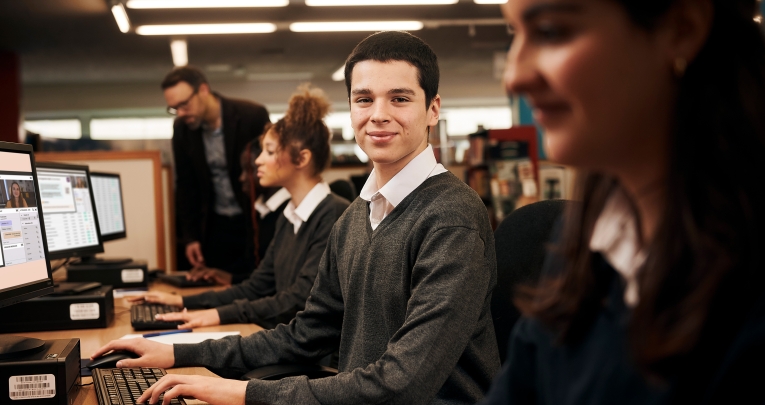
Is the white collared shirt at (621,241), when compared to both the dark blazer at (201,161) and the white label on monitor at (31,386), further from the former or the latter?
the dark blazer at (201,161)

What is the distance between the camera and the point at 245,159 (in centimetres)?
301

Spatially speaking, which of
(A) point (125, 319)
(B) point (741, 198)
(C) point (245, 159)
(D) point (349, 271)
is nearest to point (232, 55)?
(C) point (245, 159)

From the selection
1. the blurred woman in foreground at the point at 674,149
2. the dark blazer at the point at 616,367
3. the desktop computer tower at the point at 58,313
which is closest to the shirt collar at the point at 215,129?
the desktop computer tower at the point at 58,313

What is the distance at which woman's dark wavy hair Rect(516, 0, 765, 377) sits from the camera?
0.46 metres

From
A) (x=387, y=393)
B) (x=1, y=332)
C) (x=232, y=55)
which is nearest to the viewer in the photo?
(x=387, y=393)

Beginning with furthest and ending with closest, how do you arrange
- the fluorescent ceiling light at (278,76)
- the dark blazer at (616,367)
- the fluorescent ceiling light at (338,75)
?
1. the fluorescent ceiling light at (278,76)
2. the fluorescent ceiling light at (338,75)
3. the dark blazer at (616,367)

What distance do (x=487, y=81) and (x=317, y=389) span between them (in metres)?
12.2

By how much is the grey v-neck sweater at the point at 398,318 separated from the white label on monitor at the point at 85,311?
1.98 ft

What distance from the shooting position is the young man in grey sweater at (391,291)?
1.13 metres

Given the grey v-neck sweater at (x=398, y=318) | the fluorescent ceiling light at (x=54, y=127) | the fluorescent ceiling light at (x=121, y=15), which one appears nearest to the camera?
the grey v-neck sweater at (x=398, y=318)

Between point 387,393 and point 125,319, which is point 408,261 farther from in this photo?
point 125,319

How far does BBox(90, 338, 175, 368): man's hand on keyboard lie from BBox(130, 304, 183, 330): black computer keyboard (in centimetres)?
43

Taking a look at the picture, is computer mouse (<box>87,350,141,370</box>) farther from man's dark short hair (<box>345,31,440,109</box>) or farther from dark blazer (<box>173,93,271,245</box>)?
dark blazer (<box>173,93,271,245</box>)

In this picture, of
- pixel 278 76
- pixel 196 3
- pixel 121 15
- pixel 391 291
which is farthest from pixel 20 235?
pixel 278 76
